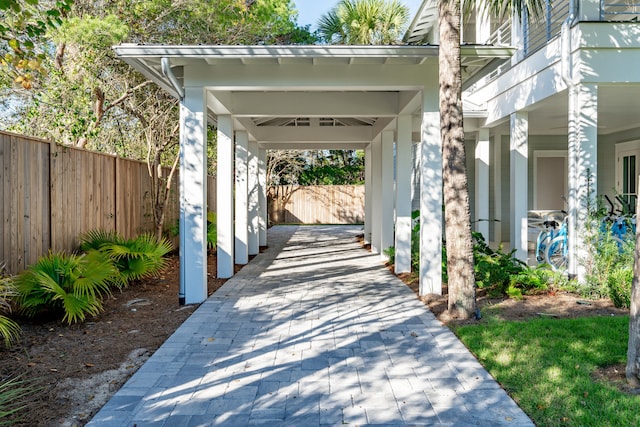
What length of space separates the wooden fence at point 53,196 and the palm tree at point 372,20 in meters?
8.48

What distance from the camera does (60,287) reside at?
532 centimetres

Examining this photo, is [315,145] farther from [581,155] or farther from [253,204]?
[581,155]

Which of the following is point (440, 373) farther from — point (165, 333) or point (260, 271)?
point (260, 271)

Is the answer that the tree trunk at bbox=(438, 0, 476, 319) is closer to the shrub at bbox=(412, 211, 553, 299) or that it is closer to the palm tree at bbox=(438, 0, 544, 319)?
the palm tree at bbox=(438, 0, 544, 319)

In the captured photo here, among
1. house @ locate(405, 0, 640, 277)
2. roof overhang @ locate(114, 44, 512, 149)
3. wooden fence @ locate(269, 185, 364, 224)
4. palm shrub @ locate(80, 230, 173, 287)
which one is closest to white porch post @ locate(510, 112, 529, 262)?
house @ locate(405, 0, 640, 277)

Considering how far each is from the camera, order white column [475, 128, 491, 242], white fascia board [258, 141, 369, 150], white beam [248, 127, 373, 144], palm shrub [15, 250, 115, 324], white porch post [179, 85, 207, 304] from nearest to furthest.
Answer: palm shrub [15, 250, 115, 324] → white porch post [179, 85, 207, 304] → white column [475, 128, 491, 242] → white beam [248, 127, 373, 144] → white fascia board [258, 141, 369, 150]

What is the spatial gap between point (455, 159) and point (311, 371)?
2937 mm

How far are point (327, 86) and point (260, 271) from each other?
13.7 feet

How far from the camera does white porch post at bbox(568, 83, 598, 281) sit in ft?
22.8

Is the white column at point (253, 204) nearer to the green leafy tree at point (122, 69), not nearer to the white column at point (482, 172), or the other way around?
the green leafy tree at point (122, 69)

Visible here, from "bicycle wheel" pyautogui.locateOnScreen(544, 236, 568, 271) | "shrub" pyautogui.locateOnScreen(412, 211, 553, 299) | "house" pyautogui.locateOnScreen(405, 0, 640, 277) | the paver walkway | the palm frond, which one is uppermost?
"house" pyautogui.locateOnScreen(405, 0, 640, 277)

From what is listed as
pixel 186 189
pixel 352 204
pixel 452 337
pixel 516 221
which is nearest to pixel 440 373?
pixel 452 337

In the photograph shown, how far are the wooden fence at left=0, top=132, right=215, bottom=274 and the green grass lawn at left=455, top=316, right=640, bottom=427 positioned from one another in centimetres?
485

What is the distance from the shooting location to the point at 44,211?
6.04m
